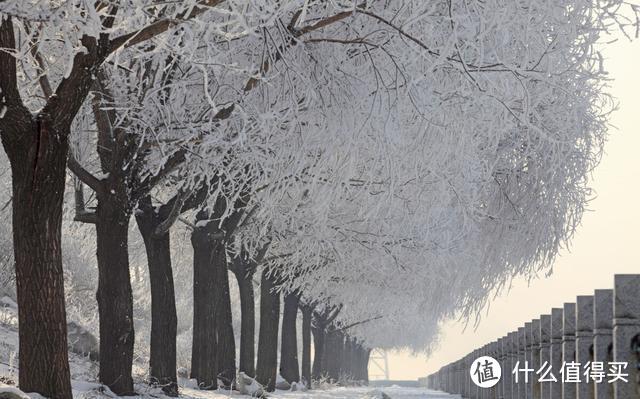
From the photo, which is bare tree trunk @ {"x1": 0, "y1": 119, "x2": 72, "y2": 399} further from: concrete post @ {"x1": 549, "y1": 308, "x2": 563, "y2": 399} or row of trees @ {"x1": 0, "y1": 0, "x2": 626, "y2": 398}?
concrete post @ {"x1": 549, "y1": 308, "x2": 563, "y2": 399}

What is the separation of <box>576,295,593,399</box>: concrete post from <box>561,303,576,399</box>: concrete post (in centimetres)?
80

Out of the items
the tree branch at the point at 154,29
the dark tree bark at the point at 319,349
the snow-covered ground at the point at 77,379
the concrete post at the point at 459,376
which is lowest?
the snow-covered ground at the point at 77,379

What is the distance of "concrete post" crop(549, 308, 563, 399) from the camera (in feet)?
43.8

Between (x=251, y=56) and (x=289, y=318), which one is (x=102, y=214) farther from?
(x=289, y=318)

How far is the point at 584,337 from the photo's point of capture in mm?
11656

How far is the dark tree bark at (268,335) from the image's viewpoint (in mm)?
29391

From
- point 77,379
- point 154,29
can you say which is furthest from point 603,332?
point 77,379

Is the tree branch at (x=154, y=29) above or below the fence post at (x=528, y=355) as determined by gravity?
above

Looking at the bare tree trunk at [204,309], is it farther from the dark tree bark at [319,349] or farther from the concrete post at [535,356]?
the dark tree bark at [319,349]

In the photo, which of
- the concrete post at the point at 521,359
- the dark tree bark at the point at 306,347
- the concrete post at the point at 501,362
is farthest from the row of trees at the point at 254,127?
the dark tree bark at the point at 306,347

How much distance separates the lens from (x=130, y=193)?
15867 millimetres

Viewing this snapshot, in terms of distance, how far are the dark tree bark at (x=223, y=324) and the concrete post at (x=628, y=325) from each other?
12552 mm

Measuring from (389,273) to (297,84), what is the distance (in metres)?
15.5

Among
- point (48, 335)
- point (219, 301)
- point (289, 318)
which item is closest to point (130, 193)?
point (48, 335)
